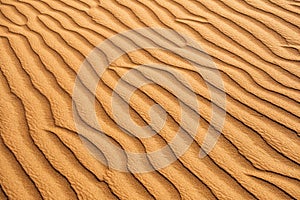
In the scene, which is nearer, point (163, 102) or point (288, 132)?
point (288, 132)

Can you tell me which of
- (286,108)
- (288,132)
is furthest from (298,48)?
(288,132)

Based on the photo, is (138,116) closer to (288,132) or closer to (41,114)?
(41,114)

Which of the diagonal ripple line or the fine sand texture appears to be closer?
the fine sand texture

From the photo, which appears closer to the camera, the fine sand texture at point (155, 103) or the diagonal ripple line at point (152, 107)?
the fine sand texture at point (155, 103)
